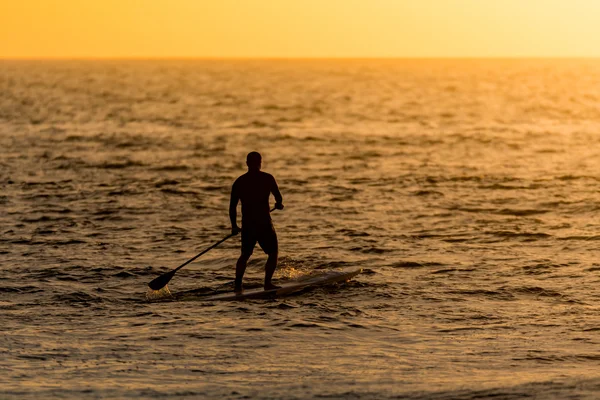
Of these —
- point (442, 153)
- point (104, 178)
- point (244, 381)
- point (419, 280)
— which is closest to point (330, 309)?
point (419, 280)

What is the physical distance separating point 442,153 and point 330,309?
82.3ft

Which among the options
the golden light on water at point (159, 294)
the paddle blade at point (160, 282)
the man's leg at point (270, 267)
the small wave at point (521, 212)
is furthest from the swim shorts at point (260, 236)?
the small wave at point (521, 212)

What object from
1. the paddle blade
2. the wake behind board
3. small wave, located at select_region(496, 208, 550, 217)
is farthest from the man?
small wave, located at select_region(496, 208, 550, 217)

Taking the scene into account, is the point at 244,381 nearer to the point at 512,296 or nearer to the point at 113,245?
the point at 512,296

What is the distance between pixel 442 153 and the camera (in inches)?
1491

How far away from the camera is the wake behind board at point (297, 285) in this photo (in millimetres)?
14086

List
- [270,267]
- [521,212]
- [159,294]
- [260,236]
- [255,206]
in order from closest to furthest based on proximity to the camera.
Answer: [255,206], [260,236], [270,267], [159,294], [521,212]

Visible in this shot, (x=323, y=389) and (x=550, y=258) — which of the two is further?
(x=550, y=258)

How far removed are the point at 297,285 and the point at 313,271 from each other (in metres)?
1.33

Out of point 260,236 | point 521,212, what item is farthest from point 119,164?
point 260,236

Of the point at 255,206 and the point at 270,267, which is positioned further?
the point at 270,267

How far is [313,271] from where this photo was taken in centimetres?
1594

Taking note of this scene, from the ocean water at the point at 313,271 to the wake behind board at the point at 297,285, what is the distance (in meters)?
0.21

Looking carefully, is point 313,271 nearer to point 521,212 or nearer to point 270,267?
point 270,267
